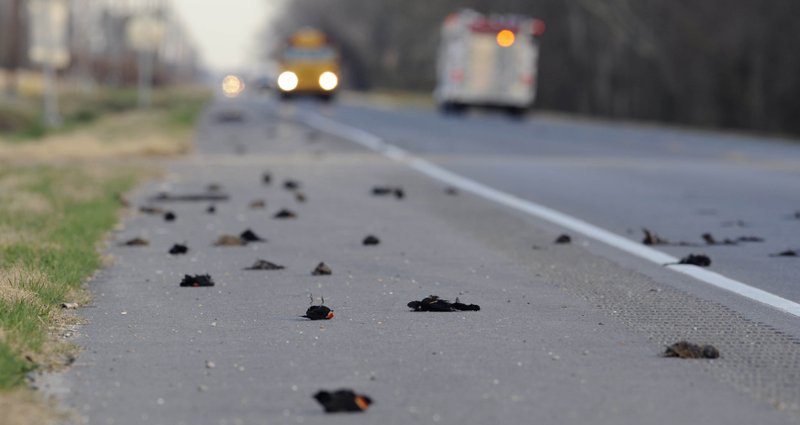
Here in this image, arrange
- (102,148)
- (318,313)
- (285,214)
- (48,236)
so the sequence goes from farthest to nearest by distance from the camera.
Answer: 1. (102,148)
2. (285,214)
3. (48,236)
4. (318,313)

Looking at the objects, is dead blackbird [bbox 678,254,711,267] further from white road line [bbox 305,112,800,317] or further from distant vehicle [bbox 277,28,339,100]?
distant vehicle [bbox 277,28,339,100]

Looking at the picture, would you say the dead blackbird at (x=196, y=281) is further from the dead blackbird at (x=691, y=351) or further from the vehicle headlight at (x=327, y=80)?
the vehicle headlight at (x=327, y=80)

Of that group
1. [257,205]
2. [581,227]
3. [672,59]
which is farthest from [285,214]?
[672,59]

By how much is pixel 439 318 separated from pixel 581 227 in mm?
5242

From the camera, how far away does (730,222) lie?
1336cm

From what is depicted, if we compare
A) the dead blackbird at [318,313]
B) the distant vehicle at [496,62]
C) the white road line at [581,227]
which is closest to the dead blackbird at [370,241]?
the white road line at [581,227]

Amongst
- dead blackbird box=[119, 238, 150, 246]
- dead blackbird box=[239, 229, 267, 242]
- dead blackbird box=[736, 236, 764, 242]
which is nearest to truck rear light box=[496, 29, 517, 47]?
dead blackbird box=[736, 236, 764, 242]

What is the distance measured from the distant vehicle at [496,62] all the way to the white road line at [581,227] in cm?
2379

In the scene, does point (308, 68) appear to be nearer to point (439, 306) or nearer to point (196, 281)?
point (196, 281)

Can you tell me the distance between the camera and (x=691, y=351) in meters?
6.61

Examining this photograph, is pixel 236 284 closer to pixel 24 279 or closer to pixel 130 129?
pixel 24 279

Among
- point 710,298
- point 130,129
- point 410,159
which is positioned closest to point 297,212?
point 710,298

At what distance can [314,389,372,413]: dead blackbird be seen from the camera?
548 centimetres

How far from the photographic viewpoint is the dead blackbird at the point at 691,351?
21.6 feet
